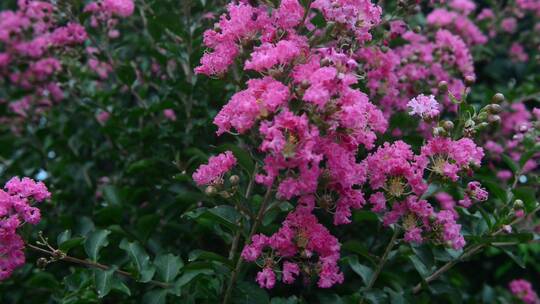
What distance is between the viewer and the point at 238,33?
5.65 feet

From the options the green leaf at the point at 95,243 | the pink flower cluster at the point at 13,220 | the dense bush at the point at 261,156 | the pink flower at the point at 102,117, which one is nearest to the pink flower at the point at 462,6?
the dense bush at the point at 261,156

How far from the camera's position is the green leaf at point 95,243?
1.88 m

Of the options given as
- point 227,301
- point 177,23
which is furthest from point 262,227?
point 177,23

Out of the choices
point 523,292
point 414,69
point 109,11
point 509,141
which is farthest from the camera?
point 523,292

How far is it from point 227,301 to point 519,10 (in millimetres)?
2781

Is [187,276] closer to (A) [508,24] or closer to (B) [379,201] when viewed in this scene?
(B) [379,201]

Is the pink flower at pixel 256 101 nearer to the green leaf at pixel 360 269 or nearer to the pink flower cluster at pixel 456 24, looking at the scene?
the green leaf at pixel 360 269

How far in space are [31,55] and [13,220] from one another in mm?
1650

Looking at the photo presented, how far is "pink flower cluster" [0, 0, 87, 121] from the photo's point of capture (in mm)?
2822

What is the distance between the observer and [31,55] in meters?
3.04

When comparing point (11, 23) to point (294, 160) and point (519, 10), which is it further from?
point (519, 10)

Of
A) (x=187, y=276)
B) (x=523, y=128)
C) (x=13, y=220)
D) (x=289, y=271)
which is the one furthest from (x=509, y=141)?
(x=13, y=220)

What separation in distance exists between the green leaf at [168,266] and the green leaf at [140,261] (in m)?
0.04

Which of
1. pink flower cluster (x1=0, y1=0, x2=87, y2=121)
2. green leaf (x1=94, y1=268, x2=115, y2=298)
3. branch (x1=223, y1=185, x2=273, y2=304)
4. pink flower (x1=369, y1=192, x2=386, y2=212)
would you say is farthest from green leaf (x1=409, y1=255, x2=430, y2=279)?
pink flower cluster (x1=0, y1=0, x2=87, y2=121)
